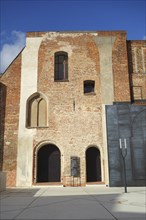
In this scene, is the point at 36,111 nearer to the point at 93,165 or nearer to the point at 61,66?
the point at 61,66

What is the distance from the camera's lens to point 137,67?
16.1m

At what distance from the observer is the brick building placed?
13516 millimetres

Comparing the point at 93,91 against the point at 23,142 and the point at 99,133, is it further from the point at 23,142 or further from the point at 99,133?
the point at 23,142

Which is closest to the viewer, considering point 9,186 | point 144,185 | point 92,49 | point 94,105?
point 144,185

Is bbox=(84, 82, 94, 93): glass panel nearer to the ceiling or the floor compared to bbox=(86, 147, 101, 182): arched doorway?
nearer to the ceiling

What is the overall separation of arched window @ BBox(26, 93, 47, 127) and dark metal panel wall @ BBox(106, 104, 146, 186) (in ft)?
13.2

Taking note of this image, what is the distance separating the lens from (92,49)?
15797 mm

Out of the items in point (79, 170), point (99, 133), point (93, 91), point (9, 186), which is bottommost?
point (9, 186)

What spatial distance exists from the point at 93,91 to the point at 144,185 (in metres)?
6.48

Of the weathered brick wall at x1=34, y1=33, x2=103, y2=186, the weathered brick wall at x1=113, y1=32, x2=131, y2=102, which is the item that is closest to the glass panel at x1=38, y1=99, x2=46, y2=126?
the weathered brick wall at x1=34, y1=33, x2=103, y2=186

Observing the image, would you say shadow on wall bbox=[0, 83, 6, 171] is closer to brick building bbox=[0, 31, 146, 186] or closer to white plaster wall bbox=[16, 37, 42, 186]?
brick building bbox=[0, 31, 146, 186]

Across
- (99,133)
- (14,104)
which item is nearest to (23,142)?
(14,104)

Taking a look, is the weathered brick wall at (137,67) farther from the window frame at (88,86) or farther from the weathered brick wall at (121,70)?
the window frame at (88,86)

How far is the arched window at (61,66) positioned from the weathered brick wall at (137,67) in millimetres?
4308
